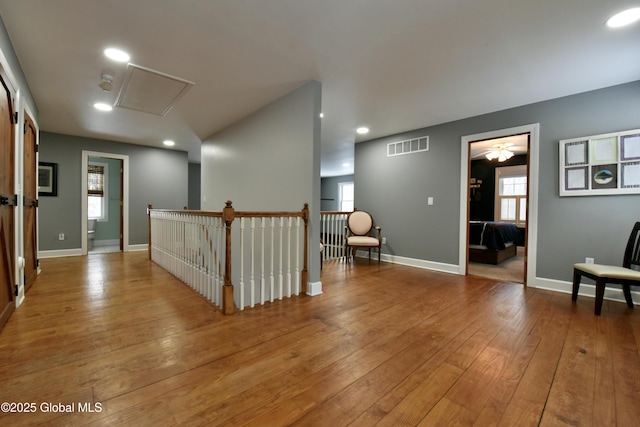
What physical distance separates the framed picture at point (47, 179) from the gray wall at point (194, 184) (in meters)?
3.35

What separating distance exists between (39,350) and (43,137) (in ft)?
16.7

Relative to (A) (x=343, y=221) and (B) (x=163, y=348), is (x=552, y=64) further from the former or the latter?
(B) (x=163, y=348)

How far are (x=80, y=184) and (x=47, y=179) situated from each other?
46cm

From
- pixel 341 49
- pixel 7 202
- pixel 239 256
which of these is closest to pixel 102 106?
pixel 7 202

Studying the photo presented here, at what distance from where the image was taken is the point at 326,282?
340 centimetres

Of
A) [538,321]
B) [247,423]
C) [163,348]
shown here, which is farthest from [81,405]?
[538,321]

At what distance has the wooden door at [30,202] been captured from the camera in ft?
9.53

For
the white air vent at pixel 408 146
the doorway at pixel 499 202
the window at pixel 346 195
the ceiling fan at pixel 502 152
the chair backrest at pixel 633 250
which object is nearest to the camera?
the chair backrest at pixel 633 250

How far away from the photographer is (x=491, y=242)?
468 cm

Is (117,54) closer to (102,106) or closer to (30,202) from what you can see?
(102,106)

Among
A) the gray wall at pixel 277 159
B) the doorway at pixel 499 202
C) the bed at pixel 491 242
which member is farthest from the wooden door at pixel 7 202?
the bed at pixel 491 242

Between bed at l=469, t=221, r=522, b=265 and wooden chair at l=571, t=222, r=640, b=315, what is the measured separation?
1930 millimetres

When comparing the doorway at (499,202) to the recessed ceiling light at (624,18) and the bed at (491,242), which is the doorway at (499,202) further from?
the recessed ceiling light at (624,18)

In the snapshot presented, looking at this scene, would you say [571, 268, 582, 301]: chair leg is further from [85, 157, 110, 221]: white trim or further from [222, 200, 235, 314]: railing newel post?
[85, 157, 110, 221]: white trim
